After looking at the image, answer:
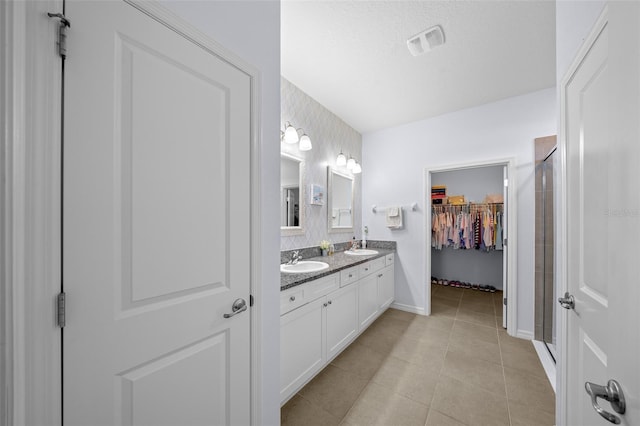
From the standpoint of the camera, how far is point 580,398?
100 cm

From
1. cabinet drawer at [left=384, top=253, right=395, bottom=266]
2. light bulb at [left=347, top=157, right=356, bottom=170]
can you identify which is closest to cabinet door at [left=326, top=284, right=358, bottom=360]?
cabinet drawer at [left=384, top=253, right=395, bottom=266]

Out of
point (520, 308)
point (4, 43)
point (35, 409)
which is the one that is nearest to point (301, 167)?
point (4, 43)

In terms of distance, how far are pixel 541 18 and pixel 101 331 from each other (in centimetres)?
293

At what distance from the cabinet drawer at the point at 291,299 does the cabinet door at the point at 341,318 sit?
378mm

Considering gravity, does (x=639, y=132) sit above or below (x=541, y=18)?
below

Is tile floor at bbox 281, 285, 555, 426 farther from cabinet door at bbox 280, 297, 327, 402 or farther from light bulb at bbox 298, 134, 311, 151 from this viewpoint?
light bulb at bbox 298, 134, 311, 151

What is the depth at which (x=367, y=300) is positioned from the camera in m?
2.64

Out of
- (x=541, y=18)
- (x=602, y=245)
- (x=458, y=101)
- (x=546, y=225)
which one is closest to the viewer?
(x=602, y=245)

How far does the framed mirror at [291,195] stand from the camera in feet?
7.84

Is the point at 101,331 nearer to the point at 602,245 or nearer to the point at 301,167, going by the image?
the point at 602,245

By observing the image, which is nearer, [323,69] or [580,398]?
[580,398]

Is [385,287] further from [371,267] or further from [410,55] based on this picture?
[410,55]

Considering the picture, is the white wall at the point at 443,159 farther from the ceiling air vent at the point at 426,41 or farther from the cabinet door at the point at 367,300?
the ceiling air vent at the point at 426,41

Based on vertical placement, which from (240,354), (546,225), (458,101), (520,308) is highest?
(458,101)
